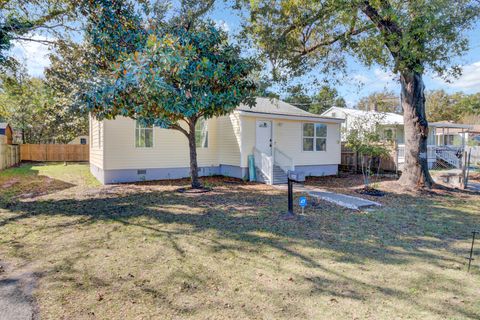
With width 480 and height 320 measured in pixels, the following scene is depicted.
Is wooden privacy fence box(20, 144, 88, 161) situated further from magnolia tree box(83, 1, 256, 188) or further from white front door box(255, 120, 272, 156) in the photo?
magnolia tree box(83, 1, 256, 188)

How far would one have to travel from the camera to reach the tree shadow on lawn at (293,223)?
4438 mm

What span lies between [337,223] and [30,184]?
37.6ft

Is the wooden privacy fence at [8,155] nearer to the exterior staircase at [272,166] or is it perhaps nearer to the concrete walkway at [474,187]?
the exterior staircase at [272,166]

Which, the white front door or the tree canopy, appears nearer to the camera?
the white front door

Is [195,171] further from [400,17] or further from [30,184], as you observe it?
[400,17]

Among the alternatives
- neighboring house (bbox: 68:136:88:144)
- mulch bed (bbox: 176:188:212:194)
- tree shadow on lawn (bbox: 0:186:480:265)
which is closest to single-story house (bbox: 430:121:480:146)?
tree shadow on lawn (bbox: 0:186:480:265)

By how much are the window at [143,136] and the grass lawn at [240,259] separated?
410 centimetres

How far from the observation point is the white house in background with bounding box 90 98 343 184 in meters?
11.3

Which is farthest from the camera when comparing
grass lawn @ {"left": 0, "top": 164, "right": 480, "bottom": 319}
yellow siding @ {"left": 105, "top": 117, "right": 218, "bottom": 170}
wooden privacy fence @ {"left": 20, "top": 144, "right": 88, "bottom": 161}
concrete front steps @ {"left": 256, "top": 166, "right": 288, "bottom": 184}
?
wooden privacy fence @ {"left": 20, "top": 144, "right": 88, "bottom": 161}

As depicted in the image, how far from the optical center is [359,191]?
9.84m

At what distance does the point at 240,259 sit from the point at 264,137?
9.02 meters

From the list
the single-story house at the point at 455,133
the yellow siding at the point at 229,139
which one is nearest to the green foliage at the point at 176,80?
the yellow siding at the point at 229,139

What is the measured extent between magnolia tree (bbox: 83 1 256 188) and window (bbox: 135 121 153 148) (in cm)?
347

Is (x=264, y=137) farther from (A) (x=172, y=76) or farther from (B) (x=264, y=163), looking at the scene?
(A) (x=172, y=76)
